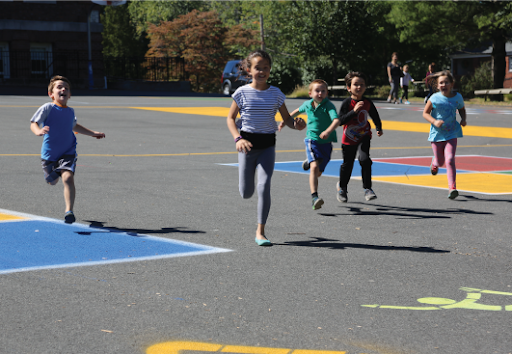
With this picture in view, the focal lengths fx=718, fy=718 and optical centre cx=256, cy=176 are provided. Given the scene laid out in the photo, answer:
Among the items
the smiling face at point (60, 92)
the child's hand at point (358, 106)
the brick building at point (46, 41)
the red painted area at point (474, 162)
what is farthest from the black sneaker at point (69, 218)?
the brick building at point (46, 41)

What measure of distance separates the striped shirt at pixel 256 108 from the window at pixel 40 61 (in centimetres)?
4167

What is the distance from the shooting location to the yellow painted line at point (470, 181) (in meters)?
10.1

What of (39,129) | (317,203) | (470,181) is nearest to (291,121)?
(317,203)

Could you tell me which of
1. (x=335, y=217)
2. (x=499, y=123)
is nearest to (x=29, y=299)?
(x=335, y=217)

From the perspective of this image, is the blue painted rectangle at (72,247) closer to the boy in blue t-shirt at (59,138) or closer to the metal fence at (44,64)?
the boy in blue t-shirt at (59,138)

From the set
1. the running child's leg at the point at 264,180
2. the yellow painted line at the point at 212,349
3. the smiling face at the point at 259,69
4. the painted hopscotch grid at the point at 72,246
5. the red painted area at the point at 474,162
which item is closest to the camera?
the yellow painted line at the point at 212,349

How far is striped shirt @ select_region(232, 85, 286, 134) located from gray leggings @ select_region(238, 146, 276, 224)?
0.22 m

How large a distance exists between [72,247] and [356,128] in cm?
410

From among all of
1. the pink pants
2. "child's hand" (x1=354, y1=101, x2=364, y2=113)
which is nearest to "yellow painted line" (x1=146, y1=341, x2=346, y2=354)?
"child's hand" (x1=354, y1=101, x2=364, y2=113)

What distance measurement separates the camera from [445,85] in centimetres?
954

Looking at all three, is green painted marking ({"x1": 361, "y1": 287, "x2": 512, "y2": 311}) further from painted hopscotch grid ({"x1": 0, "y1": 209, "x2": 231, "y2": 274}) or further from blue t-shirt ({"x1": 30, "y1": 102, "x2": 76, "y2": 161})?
blue t-shirt ({"x1": 30, "y1": 102, "x2": 76, "y2": 161})

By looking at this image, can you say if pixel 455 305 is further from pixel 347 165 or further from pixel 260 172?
pixel 347 165

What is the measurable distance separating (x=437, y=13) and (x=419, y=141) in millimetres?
22361

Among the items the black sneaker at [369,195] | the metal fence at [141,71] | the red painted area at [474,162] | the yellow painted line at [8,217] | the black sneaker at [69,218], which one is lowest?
the red painted area at [474,162]
